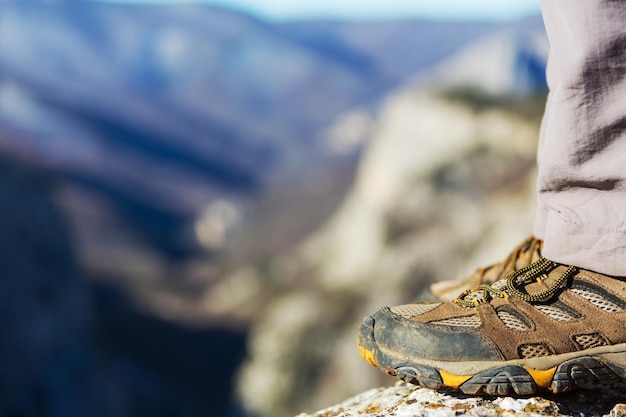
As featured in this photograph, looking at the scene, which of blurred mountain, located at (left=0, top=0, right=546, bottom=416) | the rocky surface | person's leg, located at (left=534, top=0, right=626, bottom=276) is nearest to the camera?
person's leg, located at (left=534, top=0, right=626, bottom=276)

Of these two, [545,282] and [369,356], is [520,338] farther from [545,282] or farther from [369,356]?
[369,356]

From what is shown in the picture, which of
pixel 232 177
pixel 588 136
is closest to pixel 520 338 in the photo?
pixel 588 136

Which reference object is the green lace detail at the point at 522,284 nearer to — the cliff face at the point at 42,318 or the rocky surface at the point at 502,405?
the rocky surface at the point at 502,405

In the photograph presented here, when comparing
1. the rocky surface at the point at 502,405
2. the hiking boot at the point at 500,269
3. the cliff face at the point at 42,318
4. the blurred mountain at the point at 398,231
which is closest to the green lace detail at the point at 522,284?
the hiking boot at the point at 500,269

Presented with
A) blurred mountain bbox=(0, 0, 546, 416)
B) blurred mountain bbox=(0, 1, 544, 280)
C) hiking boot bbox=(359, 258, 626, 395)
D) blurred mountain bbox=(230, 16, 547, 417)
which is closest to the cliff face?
blurred mountain bbox=(0, 0, 546, 416)

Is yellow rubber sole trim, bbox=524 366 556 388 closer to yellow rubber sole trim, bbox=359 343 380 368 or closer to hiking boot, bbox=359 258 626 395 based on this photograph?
hiking boot, bbox=359 258 626 395

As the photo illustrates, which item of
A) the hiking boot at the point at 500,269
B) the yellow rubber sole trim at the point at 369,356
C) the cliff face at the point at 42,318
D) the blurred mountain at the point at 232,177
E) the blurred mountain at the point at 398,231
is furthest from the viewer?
the blurred mountain at the point at 232,177
